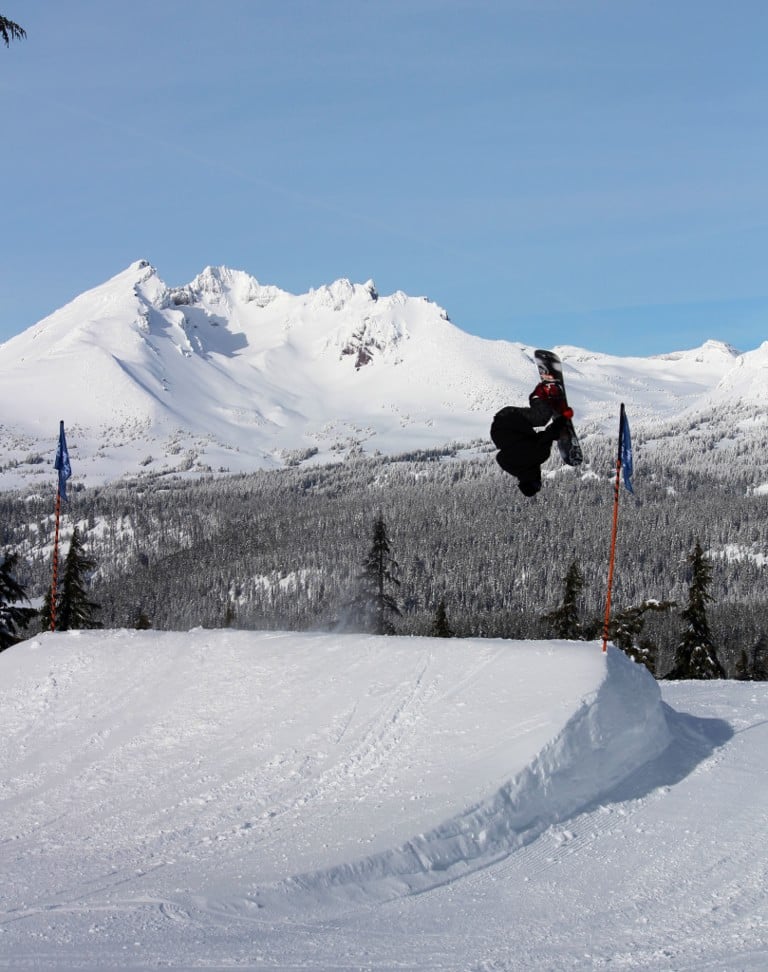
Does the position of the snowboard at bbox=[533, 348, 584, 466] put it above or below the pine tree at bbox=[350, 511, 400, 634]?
above

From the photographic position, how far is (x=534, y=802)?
15539 millimetres

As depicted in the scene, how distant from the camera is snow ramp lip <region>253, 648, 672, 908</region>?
43.3ft

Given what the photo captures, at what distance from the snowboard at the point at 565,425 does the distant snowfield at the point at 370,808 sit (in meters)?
6.36

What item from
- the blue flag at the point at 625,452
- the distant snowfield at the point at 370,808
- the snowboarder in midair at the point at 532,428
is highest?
the blue flag at the point at 625,452

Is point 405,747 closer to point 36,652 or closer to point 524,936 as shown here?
point 524,936

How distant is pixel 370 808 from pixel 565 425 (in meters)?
9.35

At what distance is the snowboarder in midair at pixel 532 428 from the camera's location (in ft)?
26.2

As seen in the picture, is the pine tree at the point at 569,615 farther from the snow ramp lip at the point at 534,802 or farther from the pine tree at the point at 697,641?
the snow ramp lip at the point at 534,802

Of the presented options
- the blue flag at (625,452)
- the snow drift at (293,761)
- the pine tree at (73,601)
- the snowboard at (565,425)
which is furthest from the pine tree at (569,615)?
the snowboard at (565,425)

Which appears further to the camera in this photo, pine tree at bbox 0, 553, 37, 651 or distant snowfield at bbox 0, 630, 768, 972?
pine tree at bbox 0, 553, 37, 651

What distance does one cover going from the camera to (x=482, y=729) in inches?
671

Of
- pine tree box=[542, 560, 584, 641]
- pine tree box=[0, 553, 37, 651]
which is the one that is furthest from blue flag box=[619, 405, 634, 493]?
pine tree box=[542, 560, 584, 641]

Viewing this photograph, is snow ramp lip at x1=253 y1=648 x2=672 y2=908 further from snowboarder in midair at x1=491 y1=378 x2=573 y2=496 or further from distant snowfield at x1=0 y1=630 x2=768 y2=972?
snowboarder in midair at x1=491 y1=378 x2=573 y2=496

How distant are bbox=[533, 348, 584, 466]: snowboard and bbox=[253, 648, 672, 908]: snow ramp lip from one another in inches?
307
